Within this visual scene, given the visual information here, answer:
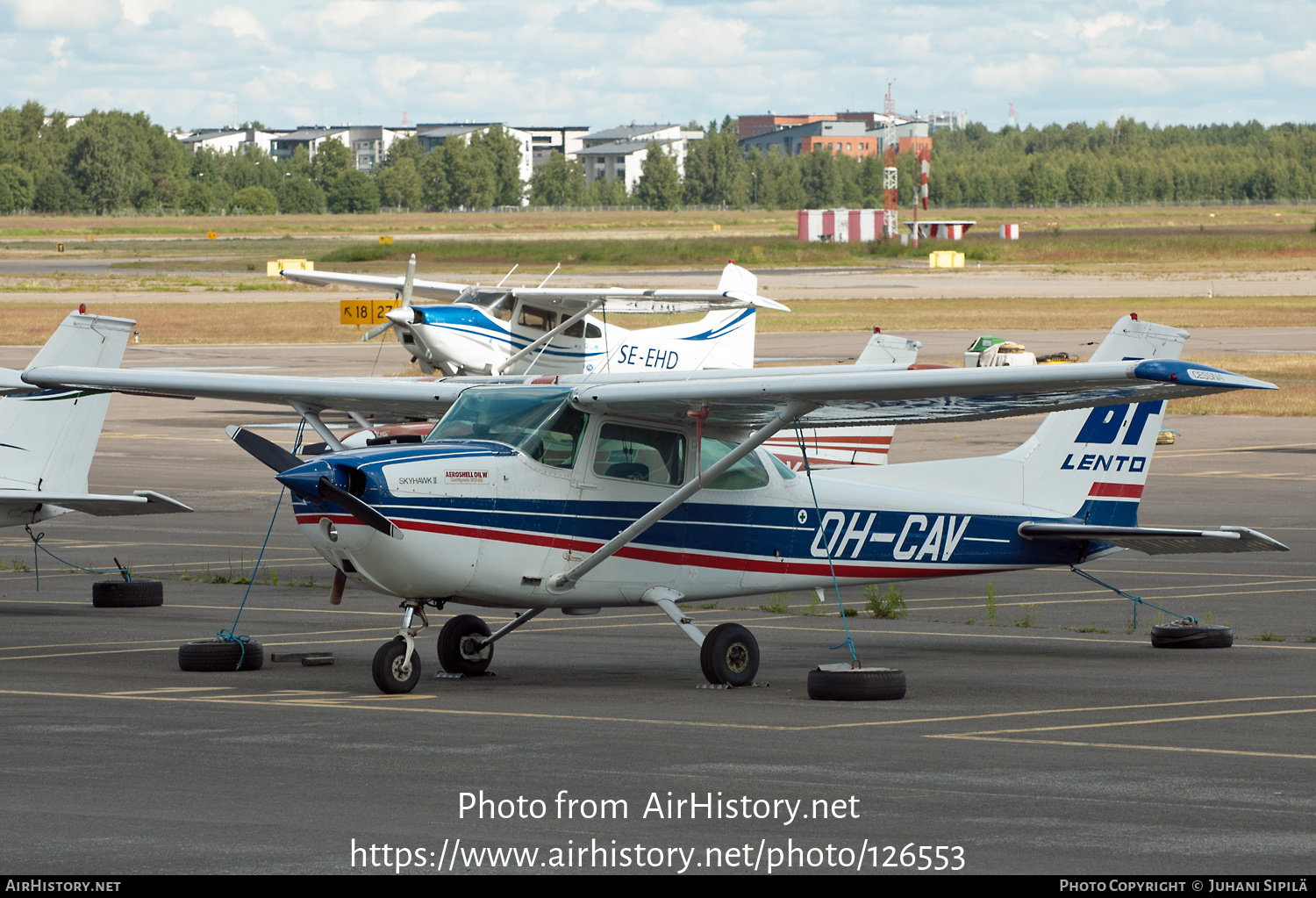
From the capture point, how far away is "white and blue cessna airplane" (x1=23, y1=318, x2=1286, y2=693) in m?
10.9

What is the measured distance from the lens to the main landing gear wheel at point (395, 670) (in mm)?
11367

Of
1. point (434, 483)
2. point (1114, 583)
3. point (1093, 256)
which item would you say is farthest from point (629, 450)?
point (1093, 256)

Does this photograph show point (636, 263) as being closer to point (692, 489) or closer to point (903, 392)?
point (692, 489)

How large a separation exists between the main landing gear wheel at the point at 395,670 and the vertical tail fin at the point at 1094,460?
518cm

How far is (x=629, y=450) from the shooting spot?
1207cm

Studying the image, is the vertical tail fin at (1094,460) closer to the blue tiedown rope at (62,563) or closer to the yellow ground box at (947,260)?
the blue tiedown rope at (62,563)

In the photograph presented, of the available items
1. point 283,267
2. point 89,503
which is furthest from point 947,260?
point 89,503

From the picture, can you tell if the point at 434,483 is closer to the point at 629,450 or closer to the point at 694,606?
the point at 629,450

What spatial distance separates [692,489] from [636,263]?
99217 millimetres

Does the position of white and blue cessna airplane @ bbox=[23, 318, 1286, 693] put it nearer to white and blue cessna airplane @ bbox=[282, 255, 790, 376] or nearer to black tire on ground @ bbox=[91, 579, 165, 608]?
black tire on ground @ bbox=[91, 579, 165, 608]

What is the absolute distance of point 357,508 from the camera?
10555 millimetres

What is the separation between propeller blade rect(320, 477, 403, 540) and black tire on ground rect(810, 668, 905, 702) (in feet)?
9.69

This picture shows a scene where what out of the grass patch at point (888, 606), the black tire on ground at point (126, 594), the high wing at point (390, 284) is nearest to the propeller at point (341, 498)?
the black tire on ground at point (126, 594)
